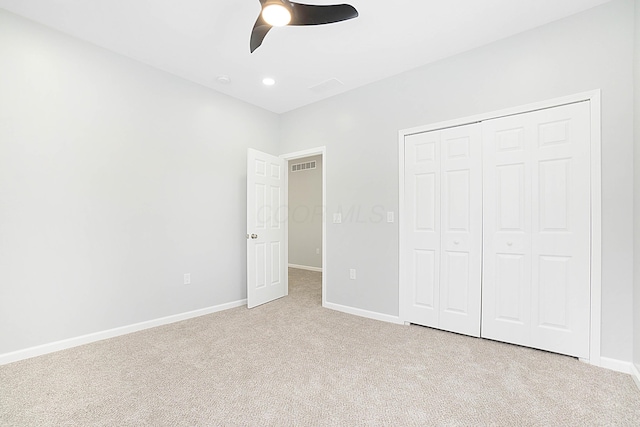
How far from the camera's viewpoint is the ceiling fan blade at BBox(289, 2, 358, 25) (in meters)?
1.85

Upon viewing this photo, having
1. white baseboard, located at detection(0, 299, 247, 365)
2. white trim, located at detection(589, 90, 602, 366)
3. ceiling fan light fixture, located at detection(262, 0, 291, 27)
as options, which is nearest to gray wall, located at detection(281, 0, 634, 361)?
white trim, located at detection(589, 90, 602, 366)

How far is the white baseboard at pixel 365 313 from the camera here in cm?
321

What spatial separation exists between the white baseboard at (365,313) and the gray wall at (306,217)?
8.48ft

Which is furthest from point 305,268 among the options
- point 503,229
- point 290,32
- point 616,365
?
point 616,365

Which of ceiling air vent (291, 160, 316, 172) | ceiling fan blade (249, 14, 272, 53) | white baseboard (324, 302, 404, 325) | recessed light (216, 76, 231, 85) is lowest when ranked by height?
white baseboard (324, 302, 404, 325)

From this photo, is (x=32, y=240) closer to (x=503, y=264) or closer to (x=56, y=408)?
(x=56, y=408)

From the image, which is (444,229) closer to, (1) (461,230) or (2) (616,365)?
(1) (461,230)

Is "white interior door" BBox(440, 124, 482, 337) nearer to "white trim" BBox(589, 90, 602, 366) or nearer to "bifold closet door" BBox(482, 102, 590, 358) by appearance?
"bifold closet door" BBox(482, 102, 590, 358)

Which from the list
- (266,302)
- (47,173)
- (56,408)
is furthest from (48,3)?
(266,302)

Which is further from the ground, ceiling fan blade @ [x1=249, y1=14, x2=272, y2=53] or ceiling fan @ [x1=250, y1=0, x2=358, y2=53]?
ceiling fan @ [x1=250, y1=0, x2=358, y2=53]

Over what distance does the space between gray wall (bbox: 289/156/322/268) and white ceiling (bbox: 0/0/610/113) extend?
316 centimetres

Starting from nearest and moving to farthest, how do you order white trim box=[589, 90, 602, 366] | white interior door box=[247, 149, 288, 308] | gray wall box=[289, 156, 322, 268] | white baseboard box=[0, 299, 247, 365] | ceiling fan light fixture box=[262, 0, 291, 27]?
ceiling fan light fixture box=[262, 0, 291, 27]
white trim box=[589, 90, 602, 366]
white baseboard box=[0, 299, 247, 365]
white interior door box=[247, 149, 288, 308]
gray wall box=[289, 156, 322, 268]

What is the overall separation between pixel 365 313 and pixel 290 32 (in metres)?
2.97

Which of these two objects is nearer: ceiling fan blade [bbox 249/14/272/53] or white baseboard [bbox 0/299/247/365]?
ceiling fan blade [bbox 249/14/272/53]
